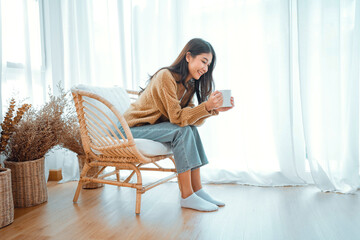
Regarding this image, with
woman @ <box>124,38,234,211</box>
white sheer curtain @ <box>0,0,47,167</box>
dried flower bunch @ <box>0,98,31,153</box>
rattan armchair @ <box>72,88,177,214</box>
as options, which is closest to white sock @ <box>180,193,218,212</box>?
woman @ <box>124,38,234,211</box>

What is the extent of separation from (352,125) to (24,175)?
6.57ft

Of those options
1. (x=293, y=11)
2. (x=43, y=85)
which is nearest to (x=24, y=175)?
(x=43, y=85)

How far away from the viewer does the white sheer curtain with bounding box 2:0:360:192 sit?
188cm

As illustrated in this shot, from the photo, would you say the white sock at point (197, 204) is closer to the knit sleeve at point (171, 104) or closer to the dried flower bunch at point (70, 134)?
the knit sleeve at point (171, 104)

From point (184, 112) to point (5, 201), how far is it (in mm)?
974

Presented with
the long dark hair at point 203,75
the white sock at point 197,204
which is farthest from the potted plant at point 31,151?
the white sock at point 197,204

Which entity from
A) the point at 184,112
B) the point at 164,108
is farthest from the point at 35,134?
the point at 184,112

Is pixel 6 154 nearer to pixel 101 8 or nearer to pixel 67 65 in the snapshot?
pixel 67 65

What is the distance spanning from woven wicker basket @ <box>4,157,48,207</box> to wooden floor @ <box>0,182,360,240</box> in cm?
6

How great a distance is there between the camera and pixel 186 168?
1515 mm

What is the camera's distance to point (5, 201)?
1411 mm

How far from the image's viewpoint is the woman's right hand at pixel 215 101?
55.8 inches

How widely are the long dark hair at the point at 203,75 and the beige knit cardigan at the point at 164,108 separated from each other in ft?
0.23

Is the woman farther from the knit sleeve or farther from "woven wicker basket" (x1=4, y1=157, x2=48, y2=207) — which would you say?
"woven wicker basket" (x1=4, y1=157, x2=48, y2=207)
